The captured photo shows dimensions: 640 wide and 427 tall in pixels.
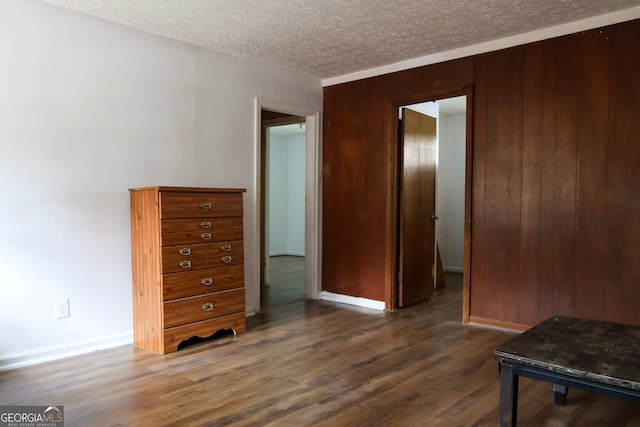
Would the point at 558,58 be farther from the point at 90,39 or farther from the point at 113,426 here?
the point at 113,426

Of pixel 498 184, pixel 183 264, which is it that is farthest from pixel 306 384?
pixel 498 184

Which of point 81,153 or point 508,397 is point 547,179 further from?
point 81,153

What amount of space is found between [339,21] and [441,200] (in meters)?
4.38

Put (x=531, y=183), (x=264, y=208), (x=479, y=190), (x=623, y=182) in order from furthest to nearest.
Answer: (x=264, y=208), (x=479, y=190), (x=531, y=183), (x=623, y=182)

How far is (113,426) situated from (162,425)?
0.22 m

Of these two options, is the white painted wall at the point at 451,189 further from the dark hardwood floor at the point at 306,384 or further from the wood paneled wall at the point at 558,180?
the dark hardwood floor at the point at 306,384

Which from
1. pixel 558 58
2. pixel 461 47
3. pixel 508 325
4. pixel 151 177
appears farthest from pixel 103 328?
pixel 558 58

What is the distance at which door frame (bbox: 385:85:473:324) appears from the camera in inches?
157

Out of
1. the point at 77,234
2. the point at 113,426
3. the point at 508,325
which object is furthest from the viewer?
the point at 508,325

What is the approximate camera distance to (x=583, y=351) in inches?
75.7

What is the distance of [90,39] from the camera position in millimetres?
3225

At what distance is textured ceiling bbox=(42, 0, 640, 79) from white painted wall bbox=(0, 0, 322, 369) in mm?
242

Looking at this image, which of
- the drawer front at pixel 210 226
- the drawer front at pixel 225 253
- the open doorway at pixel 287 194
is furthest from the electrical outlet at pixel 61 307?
the open doorway at pixel 287 194

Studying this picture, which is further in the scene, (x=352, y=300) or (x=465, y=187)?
(x=352, y=300)
